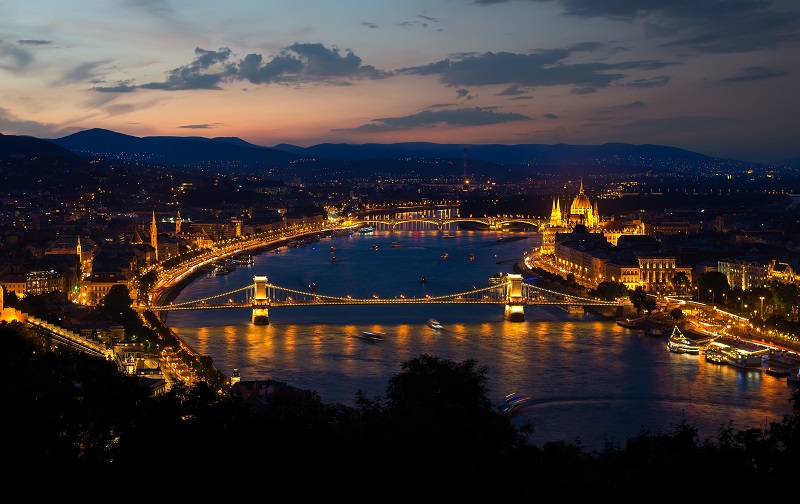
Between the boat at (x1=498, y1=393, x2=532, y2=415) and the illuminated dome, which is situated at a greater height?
the illuminated dome

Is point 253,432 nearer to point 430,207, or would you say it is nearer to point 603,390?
point 603,390

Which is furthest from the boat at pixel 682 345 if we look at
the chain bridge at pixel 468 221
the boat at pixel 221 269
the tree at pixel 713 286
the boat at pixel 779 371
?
the chain bridge at pixel 468 221

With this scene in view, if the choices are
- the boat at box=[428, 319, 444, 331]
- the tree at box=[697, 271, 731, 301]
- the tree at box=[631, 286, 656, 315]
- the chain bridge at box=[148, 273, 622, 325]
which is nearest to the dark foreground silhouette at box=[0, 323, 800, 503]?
the boat at box=[428, 319, 444, 331]

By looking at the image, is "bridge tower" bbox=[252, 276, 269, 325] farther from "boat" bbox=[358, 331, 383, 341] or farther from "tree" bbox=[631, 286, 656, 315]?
"tree" bbox=[631, 286, 656, 315]

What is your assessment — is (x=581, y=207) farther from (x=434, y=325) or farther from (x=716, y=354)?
(x=716, y=354)

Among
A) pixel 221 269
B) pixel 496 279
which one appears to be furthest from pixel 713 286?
pixel 221 269

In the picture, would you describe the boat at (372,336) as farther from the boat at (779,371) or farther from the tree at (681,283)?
the tree at (681,283)
